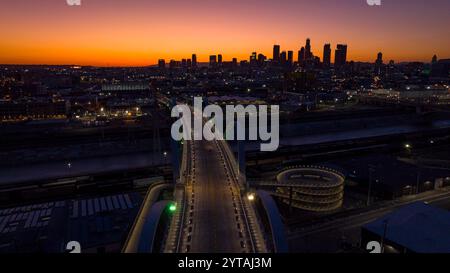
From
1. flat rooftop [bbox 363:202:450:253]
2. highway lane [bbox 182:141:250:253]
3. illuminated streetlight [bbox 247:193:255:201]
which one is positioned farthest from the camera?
illuminated streetlight [bbox 247:193:255:201]

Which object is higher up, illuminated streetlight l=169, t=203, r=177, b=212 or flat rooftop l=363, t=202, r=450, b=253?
illuminated streetlight l=169, t=203, r=177, b=212

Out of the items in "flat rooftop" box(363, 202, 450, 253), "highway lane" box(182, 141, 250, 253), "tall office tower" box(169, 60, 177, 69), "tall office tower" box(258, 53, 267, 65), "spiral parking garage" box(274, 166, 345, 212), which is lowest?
"spiral parking garage" box(274, 166, 345, 212)

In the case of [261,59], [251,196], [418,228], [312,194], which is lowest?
[312,194]

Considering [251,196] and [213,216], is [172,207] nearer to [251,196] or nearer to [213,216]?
[213,216]

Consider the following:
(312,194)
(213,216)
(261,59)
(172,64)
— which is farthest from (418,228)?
(172,64)

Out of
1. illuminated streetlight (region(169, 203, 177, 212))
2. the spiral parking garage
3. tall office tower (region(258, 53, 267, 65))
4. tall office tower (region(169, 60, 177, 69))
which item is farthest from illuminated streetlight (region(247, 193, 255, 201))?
tall office tower (region(169, 60, 177, 69))

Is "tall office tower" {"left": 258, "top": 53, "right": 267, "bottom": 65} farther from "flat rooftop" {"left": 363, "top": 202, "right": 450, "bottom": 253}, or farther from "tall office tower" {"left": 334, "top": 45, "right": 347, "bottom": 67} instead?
"flat rooftop" {"left": 363, "top": 202, "right": 450, "bottom": 253}

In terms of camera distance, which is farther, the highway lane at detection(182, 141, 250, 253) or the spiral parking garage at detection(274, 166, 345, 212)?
the spiral parking garage at detection(274, 166, 345, 212)

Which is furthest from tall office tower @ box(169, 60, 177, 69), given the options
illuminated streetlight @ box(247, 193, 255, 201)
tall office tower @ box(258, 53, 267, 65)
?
illuminated streetlight @ box(247, 193, 255, 201)

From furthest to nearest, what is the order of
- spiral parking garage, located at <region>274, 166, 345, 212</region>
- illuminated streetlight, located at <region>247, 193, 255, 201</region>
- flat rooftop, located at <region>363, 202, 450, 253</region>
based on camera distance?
spiral parking garage, located at <region>274, 166, 345, 212</region>, illuminated streetlight, located at <region>247, 193, 255, 201</region>, flat rooftop, located at <region>363, 202, 450, 253</region>

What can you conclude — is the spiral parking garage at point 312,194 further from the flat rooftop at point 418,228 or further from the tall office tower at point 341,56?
the tall office tower at point 341,56
